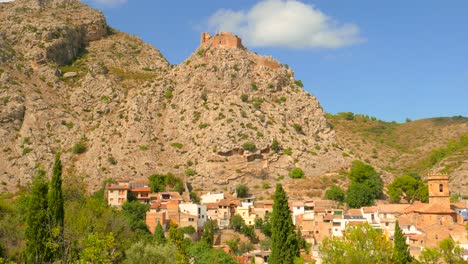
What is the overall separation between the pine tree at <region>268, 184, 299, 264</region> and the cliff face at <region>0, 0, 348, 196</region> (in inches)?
1292

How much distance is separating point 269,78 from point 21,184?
144 feet

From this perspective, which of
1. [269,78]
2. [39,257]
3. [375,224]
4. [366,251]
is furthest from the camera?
[269,78]

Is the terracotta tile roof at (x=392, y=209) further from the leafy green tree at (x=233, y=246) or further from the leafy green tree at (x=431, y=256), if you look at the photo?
the leafy green tree at (x=431, y=256)

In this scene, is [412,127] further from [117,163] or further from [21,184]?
[21,184]

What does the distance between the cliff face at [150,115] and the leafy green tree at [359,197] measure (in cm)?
1098

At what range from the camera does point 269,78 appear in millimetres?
102062

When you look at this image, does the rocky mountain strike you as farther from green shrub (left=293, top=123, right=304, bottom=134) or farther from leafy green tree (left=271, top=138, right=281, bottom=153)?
green shrub (left=293, top=123, right=304, bottom=134)

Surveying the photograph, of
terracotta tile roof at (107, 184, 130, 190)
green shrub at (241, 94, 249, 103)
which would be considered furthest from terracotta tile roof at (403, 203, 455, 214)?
green shrub at (241, 94, 249, 103)

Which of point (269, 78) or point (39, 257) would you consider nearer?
point (39, 257)

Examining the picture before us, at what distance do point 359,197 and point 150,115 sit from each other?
36680mm

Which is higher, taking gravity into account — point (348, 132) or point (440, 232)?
point (348, 132)

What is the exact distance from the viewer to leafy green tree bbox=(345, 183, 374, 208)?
7506 cm

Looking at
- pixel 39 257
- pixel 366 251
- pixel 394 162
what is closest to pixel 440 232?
pixel 366 251

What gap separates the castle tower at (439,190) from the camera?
65.9 m
